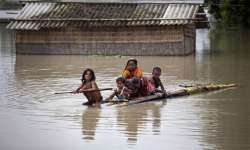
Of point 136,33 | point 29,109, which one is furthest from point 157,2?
point 29,109

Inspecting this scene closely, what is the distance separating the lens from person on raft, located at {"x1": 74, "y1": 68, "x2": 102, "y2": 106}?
11.6 m

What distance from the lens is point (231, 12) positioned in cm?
4362

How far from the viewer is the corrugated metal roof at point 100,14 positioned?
23.2 m

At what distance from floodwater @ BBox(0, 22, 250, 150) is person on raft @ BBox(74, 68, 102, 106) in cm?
25

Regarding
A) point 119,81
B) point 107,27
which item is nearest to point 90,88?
point 119,81

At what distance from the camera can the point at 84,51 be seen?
2442cm

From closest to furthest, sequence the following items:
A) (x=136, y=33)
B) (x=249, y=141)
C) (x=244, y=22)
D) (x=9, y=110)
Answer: (x=249, y=141), (x=9, y=110), (x=136, y=33), (x=244, y=22)

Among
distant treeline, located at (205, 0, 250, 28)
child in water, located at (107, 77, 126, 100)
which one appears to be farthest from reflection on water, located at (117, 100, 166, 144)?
distant treeline, located at (205, 0, 250, 28)

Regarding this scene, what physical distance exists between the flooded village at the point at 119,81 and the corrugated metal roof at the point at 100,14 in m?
0.04

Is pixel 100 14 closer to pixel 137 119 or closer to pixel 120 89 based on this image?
pixel 120 89

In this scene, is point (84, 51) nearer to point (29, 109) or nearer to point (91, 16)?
point (91, 16)

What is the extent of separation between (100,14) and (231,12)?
21.4 metres

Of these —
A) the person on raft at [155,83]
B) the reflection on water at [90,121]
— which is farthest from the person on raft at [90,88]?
the person on raft at [155,83]

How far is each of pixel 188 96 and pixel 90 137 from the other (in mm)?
4782
